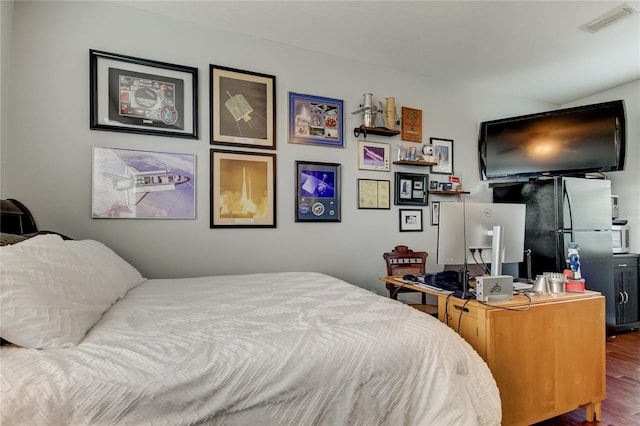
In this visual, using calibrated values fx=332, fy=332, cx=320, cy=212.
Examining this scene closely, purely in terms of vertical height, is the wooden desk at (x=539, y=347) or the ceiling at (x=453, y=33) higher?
the ceiling at (x=453, y=33)

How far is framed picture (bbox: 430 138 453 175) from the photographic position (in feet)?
11.6

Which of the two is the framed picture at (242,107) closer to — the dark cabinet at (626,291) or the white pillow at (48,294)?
the white pillow at (48,294)

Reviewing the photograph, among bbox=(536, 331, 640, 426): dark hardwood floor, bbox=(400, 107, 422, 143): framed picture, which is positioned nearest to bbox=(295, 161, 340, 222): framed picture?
bbox=(400, 107, 422, 143): framed picture

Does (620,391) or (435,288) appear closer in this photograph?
(435,288)

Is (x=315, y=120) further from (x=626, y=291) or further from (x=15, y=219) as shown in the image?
(x=626, y=291)

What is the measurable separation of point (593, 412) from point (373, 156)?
7.75 feet

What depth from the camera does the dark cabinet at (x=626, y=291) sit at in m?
3.42

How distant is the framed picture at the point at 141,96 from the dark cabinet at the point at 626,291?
4.34 m

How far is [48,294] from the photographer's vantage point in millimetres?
1057

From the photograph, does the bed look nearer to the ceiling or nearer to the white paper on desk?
the white paper on desk

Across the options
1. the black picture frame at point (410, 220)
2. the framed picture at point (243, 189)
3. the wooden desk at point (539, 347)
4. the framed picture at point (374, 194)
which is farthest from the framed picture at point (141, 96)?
the wooden desk at point (539, 347)

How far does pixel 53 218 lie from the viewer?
217 cm

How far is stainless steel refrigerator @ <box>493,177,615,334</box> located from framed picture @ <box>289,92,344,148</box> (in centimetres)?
211

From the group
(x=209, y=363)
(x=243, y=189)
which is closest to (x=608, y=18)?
(x=243, y=189)
